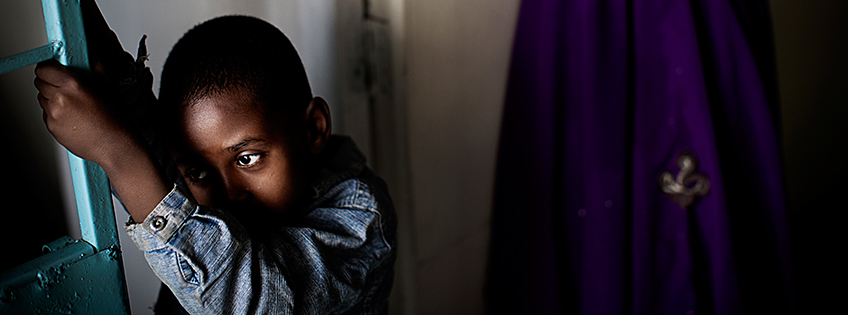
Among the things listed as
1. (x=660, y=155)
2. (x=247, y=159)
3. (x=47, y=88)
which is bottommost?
(x=660, y=155)

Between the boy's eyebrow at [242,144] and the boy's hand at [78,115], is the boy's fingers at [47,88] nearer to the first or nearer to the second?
the boy's hand at [78,115]

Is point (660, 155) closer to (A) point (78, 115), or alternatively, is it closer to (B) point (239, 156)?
(B) point (239, 156)

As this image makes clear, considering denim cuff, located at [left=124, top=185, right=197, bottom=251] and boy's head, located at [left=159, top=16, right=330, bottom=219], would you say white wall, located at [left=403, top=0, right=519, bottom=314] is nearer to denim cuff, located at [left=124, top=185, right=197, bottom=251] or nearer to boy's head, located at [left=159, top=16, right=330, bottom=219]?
boy's head, located at [left=159, top=16, right=330, bottom=219]

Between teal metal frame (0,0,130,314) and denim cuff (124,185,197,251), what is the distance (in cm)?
4

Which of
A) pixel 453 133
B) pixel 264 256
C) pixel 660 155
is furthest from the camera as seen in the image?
pixel 453 133

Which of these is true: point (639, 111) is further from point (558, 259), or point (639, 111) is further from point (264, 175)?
point (264, 175)

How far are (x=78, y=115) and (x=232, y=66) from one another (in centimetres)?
21

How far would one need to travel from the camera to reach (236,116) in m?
0.61

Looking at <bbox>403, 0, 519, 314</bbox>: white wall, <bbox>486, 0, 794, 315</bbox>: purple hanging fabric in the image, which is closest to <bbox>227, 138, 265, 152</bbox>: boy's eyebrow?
<bbox>403, 0, 519, 314</bbox>: white wall

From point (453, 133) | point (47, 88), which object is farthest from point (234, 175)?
point (453, 133)

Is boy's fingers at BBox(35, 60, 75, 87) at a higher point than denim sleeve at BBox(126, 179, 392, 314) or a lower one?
higher

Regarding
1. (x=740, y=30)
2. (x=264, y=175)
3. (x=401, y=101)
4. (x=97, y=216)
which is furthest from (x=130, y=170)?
(x=740, y=30)

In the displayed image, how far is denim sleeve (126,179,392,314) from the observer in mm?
489

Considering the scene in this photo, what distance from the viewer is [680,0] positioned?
92 centimetres
